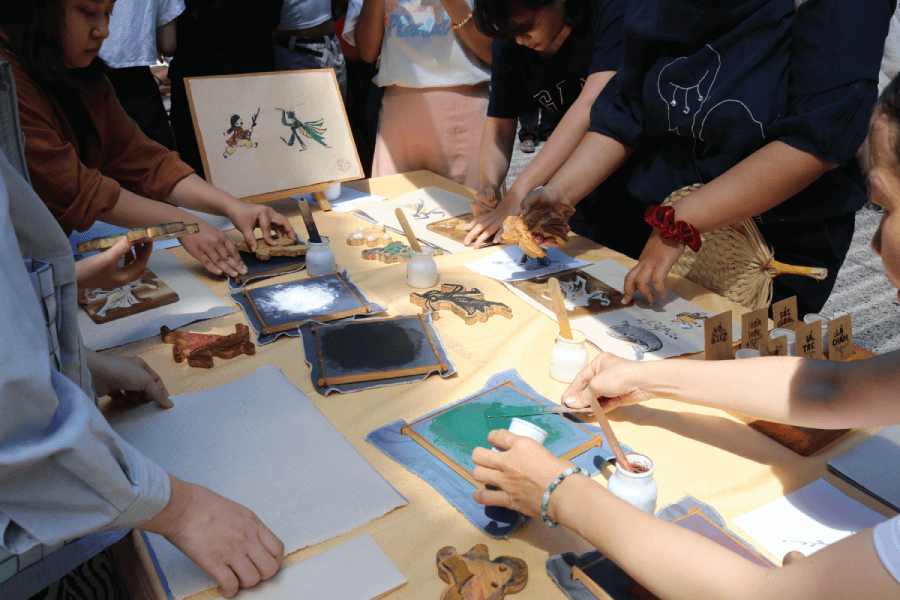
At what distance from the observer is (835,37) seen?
1.40 m

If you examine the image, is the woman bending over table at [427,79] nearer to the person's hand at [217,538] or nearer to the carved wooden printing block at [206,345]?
the carved wooden printing block at [206,345]

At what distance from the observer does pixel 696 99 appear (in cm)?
163

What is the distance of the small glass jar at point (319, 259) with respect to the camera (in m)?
1.88

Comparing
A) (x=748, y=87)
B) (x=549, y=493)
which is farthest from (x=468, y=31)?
(x=549, y=493)

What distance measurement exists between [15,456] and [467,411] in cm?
78

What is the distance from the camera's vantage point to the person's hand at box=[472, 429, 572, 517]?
0.92 meters

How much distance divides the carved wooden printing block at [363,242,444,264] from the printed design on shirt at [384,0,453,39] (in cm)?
118

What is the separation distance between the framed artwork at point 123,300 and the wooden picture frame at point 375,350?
507mm

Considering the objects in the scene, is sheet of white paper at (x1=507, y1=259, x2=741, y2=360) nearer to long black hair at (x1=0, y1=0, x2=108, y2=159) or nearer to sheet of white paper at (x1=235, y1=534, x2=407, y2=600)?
sheet of white paper at (x1=235, y1=534, x2=407, y2=600)

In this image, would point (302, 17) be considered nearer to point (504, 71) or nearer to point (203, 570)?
point (504, 71)

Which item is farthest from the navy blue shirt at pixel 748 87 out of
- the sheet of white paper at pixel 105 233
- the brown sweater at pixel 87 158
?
the brown sweater at pixel 87 158

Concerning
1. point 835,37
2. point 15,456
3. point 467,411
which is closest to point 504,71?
point 835,37

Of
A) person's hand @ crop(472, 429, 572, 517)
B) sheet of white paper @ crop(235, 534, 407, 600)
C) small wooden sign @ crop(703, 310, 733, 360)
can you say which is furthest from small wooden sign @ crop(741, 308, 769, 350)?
sheet of white paper @ crop(235, 534, 407, 600)

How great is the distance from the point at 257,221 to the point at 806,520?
69.6 inches
